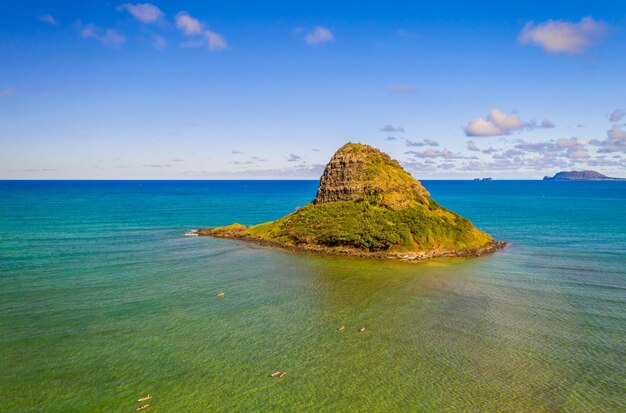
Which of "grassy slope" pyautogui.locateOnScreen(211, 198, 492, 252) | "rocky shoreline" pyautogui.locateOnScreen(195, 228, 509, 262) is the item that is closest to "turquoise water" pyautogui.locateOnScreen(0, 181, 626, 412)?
"rocky shoreline" pyautogui.locateOnScreen(195, 228, 509, 262)

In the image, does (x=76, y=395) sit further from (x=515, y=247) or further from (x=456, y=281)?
(x=515, y=247)

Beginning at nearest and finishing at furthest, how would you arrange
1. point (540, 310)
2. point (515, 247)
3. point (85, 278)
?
point (540, 310) < point (85, 278) < point (515, 247)

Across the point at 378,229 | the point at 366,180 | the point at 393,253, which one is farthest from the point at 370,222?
the point at 366,180

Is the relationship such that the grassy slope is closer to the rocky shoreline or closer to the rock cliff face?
the rocky shoreline

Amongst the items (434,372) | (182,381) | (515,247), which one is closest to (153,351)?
(182,381)

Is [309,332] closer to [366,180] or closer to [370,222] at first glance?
[370,222]

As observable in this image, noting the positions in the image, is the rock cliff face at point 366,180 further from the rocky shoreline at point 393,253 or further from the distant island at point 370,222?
the rocky shoreline at point 393,253

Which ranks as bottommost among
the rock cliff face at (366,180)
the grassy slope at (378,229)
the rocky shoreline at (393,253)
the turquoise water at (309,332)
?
the turquoise water at (309,332)

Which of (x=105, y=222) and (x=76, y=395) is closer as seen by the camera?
(x=76, y=395)

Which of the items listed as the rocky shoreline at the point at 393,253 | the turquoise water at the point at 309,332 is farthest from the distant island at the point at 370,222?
the turquoise water at the point at 309,332
